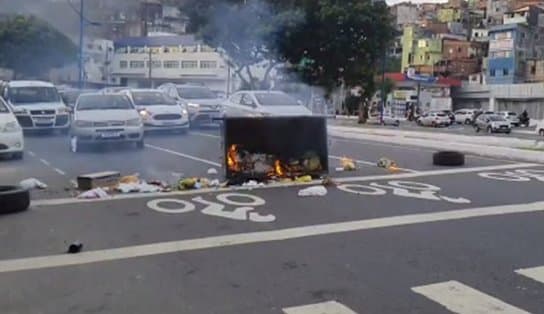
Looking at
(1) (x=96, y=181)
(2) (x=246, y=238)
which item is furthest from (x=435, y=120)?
(2) (x=246, y=238)

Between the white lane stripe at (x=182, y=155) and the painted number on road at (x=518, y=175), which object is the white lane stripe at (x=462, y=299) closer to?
the painted number on road at (x=518, y=175)

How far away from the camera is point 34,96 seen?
18.8 meters

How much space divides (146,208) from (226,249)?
8.01 feet

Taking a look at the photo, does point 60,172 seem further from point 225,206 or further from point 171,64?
point 225,206

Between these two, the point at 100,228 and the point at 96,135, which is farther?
the point at 96,135

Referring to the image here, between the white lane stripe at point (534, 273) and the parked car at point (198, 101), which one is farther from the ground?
the parked car at point (198, 101)

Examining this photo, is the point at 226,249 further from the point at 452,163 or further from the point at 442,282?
the point at 452,163

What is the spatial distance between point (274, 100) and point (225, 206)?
8.27m

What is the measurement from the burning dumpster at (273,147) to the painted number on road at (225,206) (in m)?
1.22

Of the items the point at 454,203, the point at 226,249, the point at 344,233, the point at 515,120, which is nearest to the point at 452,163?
the point at 454,203

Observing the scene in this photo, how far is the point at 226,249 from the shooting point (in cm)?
605

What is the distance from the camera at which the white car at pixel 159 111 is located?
62.2 ft

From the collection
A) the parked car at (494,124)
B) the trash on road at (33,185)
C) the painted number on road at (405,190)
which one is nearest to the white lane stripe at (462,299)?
the painted number on road at (405,190)

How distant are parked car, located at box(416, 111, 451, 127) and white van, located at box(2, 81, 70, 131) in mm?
34524
